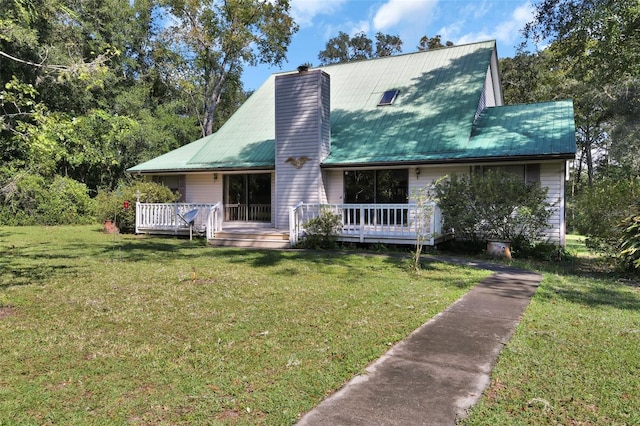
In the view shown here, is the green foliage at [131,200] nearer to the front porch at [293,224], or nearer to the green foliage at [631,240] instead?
the front porch at [293,224]

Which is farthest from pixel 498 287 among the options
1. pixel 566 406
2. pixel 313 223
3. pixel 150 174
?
pixel 150 174

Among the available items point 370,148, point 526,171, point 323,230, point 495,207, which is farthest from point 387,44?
point 495,207

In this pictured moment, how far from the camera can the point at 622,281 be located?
800 cm

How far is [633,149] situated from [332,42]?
86.8 ft

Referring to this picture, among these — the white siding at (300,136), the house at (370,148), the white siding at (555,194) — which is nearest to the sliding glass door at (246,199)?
the house at (370,148)

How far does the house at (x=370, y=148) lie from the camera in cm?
1223

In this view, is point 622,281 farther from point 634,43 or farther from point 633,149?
point 633,149

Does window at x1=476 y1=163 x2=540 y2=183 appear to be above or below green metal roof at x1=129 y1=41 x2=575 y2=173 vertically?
below

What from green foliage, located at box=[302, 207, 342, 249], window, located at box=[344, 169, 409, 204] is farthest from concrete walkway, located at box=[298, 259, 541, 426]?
window, located at box=[344, 169, 409, 204]

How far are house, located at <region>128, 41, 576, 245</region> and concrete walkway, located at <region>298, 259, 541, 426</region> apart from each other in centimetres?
592

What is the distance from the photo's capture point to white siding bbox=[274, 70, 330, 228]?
46.6 ft

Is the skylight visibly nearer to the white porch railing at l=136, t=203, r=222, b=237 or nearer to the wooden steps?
the wooden steps

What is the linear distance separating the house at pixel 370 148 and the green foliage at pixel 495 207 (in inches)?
25.9

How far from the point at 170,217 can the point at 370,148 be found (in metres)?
7.77
